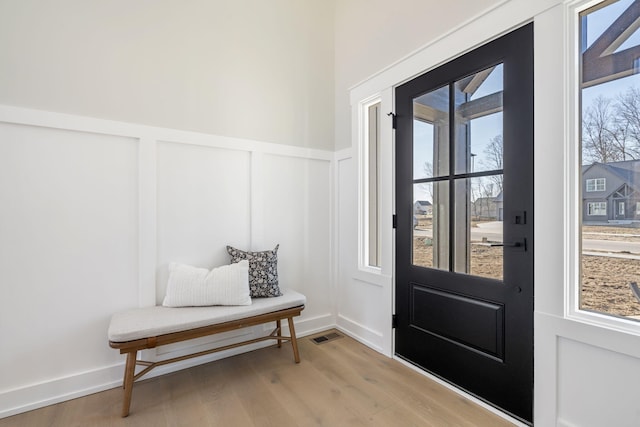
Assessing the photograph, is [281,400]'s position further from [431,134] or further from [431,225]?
[431,134]

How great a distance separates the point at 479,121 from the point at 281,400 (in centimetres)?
216

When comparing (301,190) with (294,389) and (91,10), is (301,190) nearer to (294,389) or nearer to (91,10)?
(294,389)

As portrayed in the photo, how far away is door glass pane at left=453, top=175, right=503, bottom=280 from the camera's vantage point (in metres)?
1.75

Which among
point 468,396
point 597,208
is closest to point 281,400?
point 468,396

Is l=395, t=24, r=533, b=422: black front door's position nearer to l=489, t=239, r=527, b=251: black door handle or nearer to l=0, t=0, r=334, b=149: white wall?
l=489, t=239, r=527, b=251: black door handle

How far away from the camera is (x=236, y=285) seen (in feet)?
7.08

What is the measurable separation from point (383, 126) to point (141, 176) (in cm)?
192

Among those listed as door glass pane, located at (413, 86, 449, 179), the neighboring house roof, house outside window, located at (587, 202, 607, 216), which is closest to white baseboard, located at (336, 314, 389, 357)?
door glass pane, located at (413, 86, 449, 179)

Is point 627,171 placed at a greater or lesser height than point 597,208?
greater

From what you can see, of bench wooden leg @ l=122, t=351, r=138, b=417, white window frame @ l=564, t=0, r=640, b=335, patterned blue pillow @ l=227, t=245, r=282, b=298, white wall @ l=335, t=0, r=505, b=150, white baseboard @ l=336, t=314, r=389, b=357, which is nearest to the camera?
white window frame @ l=564, t=0, r=640, b=335

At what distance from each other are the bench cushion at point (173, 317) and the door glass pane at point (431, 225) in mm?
1072

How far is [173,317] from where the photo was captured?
74.7 inches

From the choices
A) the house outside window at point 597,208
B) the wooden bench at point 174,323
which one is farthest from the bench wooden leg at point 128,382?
the house outside window at point 597,208

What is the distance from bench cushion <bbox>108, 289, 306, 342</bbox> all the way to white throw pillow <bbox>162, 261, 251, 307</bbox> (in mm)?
48
